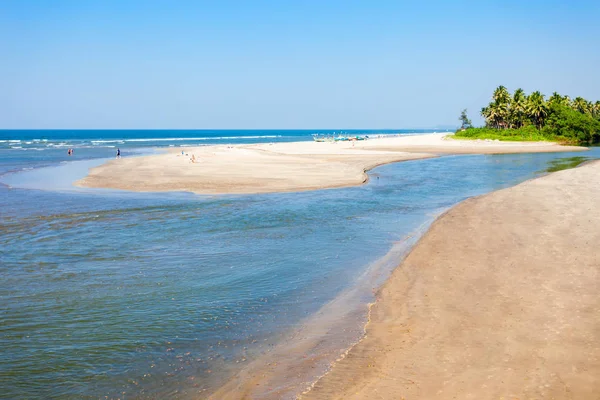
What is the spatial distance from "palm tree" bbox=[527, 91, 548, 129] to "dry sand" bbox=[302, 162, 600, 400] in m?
95.8

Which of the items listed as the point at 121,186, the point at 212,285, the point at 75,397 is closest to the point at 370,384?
the point at 75,397

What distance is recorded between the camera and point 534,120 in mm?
109625

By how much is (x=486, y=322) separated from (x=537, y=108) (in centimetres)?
10668

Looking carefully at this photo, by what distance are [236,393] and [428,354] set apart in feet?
10.8

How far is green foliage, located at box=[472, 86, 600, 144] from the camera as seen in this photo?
97.3 m

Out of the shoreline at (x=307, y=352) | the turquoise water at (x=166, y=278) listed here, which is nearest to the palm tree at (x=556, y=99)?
the turquoise water at (x=166, y=278)

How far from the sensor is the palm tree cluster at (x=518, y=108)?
105438 millimetres

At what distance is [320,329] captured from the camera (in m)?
10.5

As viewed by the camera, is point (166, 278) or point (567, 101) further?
point (567, 101)

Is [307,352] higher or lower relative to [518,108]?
lower

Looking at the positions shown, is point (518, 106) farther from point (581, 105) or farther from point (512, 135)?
point (581, 105)

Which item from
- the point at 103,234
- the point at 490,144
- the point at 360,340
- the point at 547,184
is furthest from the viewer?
the point at 490,144

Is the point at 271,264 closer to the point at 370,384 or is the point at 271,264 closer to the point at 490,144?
the point at 370,384

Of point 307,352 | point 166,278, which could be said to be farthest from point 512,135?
point 307,352
